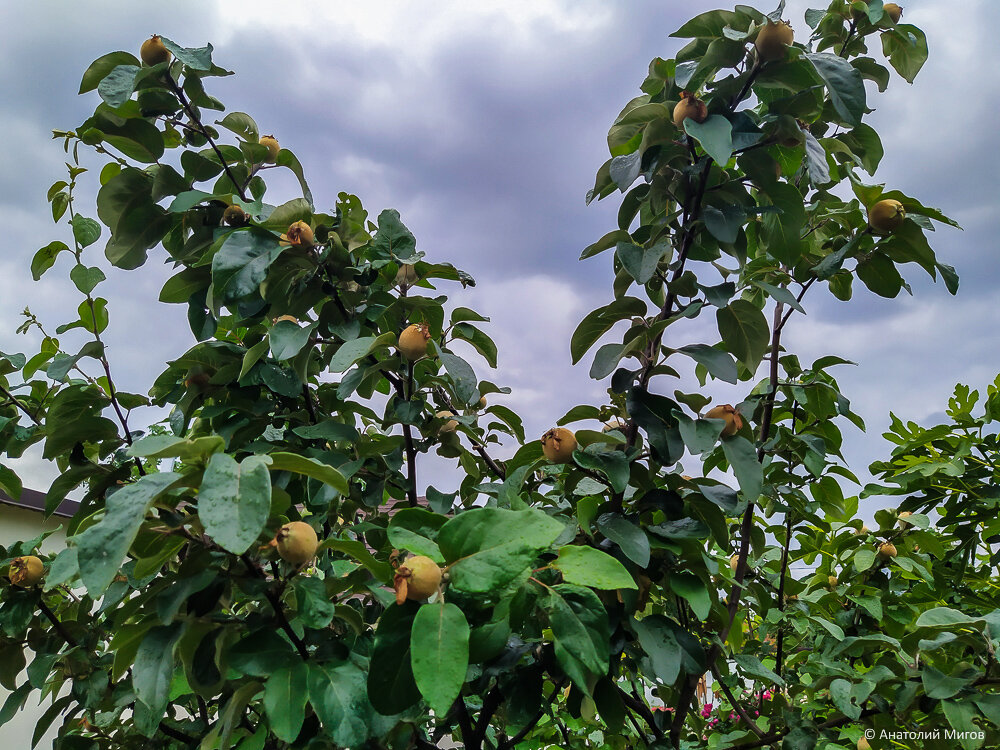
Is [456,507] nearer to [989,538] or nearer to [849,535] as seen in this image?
[849,535]

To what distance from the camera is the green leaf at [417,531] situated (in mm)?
717

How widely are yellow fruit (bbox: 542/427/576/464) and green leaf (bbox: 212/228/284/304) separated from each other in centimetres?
49

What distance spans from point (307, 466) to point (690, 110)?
73 cm

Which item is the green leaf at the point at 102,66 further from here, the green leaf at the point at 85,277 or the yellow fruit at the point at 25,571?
the yellow fruit at the point at 25,571

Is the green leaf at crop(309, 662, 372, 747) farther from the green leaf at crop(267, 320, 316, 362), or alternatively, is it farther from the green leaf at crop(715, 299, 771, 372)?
the green leaf at crop(715, 299, 771, 372)

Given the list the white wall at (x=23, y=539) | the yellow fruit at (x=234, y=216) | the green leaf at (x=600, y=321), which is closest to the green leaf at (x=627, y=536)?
the green leaf at (x=600, y=321)

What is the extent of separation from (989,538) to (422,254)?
1.98 meters

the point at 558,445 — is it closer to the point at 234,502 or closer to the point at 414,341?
the point at 414,341

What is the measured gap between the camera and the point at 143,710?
3.53ft

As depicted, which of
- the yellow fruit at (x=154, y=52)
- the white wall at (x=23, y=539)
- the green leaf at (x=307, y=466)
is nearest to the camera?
the green leaf at (x=307, y=466)

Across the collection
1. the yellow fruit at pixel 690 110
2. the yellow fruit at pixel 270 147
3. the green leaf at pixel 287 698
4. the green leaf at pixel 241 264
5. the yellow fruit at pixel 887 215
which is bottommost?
the green leaf at pixel 287 698

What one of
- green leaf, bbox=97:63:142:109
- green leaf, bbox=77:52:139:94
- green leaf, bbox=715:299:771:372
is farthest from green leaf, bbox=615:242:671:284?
green leaf, bbox=77:52:139:94

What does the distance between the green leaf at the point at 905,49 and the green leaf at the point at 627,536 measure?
1.14 meters

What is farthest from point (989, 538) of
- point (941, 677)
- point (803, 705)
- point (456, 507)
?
point (456, 507)
